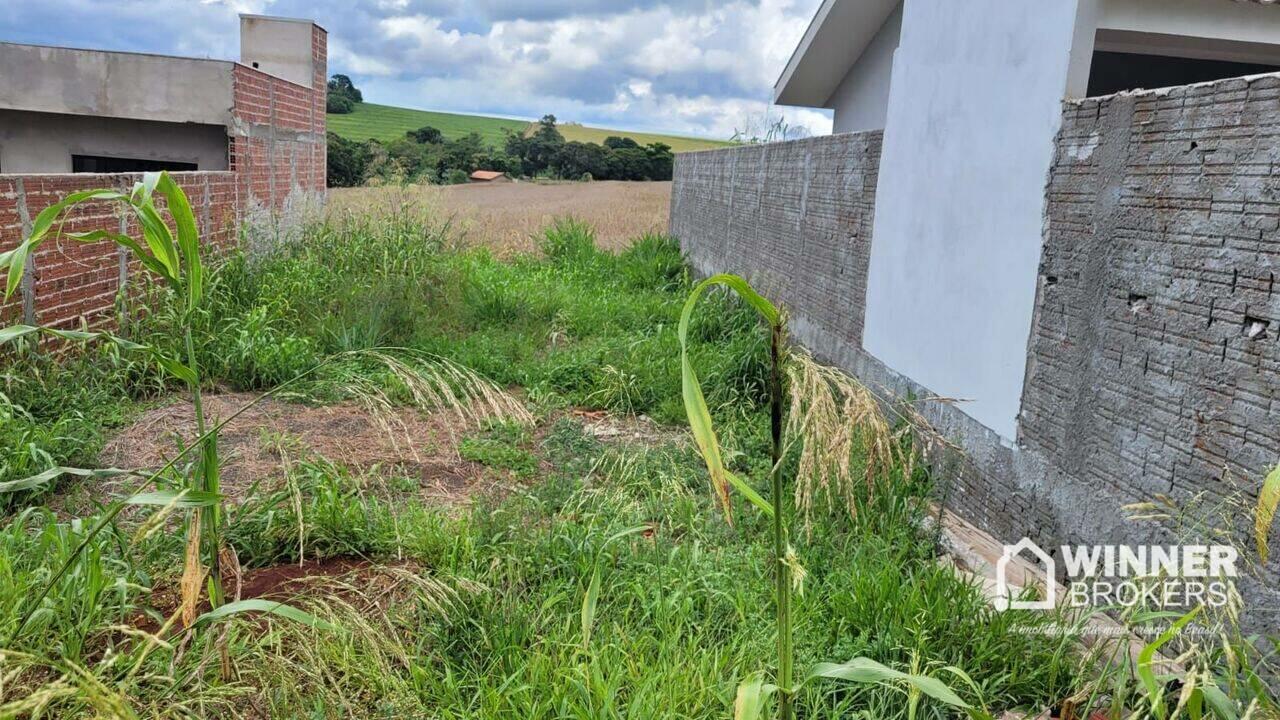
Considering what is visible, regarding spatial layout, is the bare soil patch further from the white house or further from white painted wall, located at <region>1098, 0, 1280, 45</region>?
white painted wall, located at <region>1098, 0, 1280, 45</region>

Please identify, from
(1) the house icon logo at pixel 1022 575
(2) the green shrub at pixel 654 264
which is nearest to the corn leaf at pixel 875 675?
(1) the house icon logo at pixel 1022 575

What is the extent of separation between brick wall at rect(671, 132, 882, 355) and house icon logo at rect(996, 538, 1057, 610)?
7.20 feet

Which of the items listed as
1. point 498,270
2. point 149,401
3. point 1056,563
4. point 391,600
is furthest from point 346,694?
point 498,270

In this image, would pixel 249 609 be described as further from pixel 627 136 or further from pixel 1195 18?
pixel 627 136

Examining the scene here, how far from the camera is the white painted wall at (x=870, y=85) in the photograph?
8453mm

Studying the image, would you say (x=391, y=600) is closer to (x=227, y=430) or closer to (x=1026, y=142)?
(x=227, y=430)

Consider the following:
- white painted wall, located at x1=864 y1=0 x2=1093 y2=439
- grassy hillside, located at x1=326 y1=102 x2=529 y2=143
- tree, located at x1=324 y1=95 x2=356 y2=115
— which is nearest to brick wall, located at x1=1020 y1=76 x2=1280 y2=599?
white painted wall, located at x1=864 y1=0 x2=1093 y2=439

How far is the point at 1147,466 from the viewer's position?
117 inches

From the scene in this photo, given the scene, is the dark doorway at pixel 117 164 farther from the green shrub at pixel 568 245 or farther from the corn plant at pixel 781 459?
the corn plant at pixel 781 459

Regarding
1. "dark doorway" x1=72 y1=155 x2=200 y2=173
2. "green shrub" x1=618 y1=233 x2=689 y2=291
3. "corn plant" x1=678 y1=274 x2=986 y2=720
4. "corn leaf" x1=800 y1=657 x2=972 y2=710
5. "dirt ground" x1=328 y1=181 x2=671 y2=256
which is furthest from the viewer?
"green shrub" x1=618 y1=233 x2=689 y2=291

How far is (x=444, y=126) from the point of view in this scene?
177 ft

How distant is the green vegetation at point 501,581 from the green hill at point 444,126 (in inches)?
1618

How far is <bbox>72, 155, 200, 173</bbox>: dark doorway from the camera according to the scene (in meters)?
10.2

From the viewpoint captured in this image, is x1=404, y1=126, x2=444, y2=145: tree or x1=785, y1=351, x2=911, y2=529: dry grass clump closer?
x1=785, y1=351, x2=911, y2=529: dry grass clump
